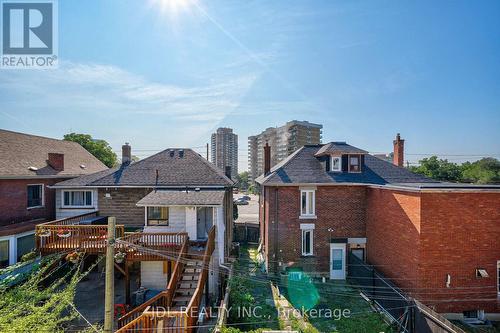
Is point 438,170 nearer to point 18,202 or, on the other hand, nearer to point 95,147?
point 18,202

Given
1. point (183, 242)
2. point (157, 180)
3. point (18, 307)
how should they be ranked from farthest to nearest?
point (157, 180) < point (183, 242) < point (18, 307)

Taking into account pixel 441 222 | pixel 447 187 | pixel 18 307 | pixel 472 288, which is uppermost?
pixel 447 187

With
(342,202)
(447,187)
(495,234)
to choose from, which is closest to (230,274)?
(342,202)

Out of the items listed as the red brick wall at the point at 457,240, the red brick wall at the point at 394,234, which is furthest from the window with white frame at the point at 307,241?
the red brick wall at the point at 457,240

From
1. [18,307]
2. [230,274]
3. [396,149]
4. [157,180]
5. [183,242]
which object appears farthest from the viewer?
[396,149]

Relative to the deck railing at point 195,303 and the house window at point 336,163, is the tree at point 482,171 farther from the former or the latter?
the deck railing at point 195,303

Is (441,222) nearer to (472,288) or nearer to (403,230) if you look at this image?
(403,230)
